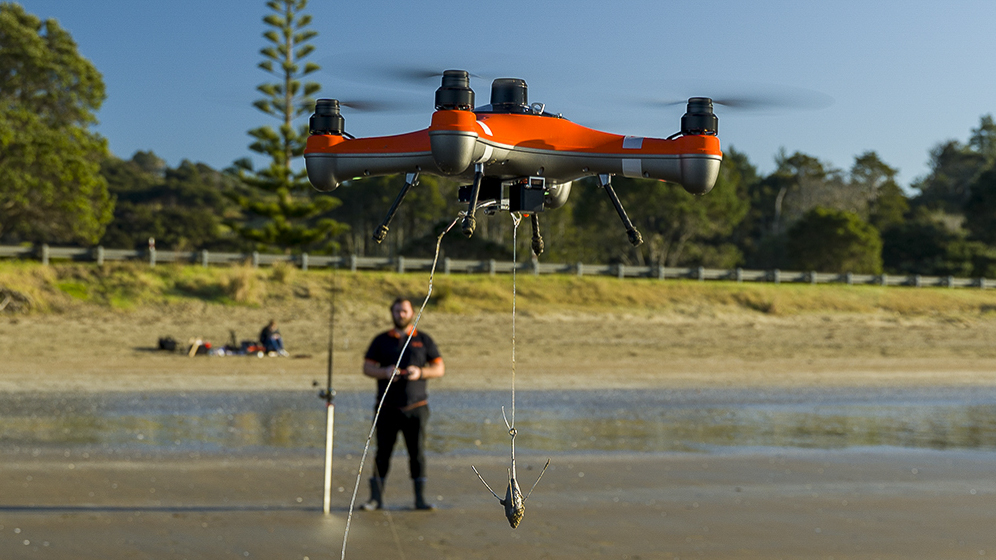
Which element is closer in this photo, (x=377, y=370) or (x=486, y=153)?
(x=486, y=153)

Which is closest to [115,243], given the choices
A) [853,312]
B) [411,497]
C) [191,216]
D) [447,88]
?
[191,216]

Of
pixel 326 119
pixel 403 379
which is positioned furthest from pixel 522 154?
pixel 403 379

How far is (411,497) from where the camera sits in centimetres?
1145

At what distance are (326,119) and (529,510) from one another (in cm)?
882

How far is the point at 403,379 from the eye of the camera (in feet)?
32.3

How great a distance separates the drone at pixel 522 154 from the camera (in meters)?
2.50

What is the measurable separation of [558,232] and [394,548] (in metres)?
46.9

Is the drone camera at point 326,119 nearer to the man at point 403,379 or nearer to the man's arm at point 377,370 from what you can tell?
the man at point 403,379

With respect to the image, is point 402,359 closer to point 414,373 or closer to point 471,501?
point 414,373

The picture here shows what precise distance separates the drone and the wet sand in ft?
22.6

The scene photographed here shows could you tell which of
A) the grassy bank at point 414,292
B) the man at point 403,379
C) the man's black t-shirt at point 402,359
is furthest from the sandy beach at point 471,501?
the grassy bank at point 414,292

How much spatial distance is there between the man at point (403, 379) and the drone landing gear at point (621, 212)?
696cm

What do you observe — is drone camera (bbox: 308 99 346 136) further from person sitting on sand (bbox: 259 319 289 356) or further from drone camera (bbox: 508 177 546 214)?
person sitting on sand (bbox: 259 319 289 356)

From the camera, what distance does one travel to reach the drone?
250 centimetres
